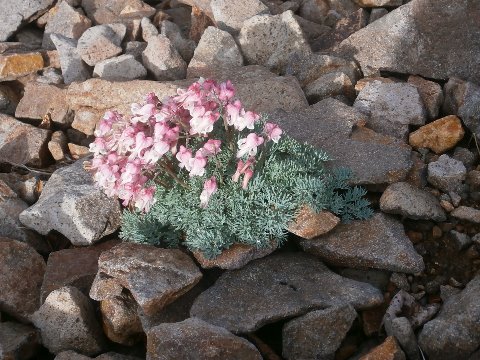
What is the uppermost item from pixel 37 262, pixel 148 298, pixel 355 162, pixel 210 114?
pixel 210 114

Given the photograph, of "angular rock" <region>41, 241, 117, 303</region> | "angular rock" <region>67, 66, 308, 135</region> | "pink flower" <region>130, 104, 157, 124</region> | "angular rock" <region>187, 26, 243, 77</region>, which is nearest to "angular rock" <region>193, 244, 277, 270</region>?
"angular rock" <region>41, 241, 117, 303</region>

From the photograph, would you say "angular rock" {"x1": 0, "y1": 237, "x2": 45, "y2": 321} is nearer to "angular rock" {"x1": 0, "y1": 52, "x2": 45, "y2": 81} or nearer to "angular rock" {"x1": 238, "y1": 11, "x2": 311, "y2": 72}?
"angular rock" {"x1": 0, "y1": 52, "x2": 45, "y2": 81}

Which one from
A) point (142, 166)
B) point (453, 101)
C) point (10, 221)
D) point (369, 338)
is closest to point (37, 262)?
point (10, 221)

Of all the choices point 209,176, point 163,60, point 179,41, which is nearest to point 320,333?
point 209,176

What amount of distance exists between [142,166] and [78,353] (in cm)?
121

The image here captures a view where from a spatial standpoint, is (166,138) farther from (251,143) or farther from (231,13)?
(231,13)

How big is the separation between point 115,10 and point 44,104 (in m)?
1.71

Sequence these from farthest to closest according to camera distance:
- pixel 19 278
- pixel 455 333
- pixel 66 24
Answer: pixel 66 24 → pixel 19 278 → pixel 455 333

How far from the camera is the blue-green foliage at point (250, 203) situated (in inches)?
174

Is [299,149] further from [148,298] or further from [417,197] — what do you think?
[148,298]

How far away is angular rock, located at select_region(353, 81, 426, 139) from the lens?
18.0 feet

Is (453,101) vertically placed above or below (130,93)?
above

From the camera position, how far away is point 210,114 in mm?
3996

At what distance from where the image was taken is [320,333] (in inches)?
159
